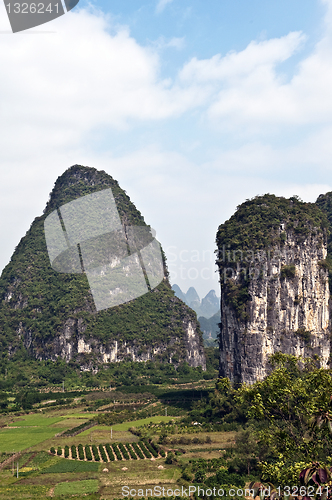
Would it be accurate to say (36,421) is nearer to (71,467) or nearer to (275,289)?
(71,467)

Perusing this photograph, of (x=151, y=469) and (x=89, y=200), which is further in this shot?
(x=89, y=200)

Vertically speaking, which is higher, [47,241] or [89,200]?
[89,200]

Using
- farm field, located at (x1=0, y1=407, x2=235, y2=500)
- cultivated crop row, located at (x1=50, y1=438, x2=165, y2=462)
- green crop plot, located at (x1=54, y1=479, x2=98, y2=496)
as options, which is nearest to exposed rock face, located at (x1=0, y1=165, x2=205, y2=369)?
farm field, located at (x1=0, y1=407, x2=235, y2=500)

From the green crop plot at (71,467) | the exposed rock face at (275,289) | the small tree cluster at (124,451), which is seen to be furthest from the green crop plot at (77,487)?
the exposed rock face at (275,289)

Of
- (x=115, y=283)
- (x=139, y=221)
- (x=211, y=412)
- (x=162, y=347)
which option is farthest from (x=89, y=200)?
(x=211, y=412)

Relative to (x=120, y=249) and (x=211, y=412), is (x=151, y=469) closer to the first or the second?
(x=211, y=412)

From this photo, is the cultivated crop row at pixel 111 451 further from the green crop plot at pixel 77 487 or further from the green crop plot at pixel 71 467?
the green crop plot at pixel 77 487

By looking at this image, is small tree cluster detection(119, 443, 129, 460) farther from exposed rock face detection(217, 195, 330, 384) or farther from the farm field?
exposed rock face detection(217, 195, 330, 384)
